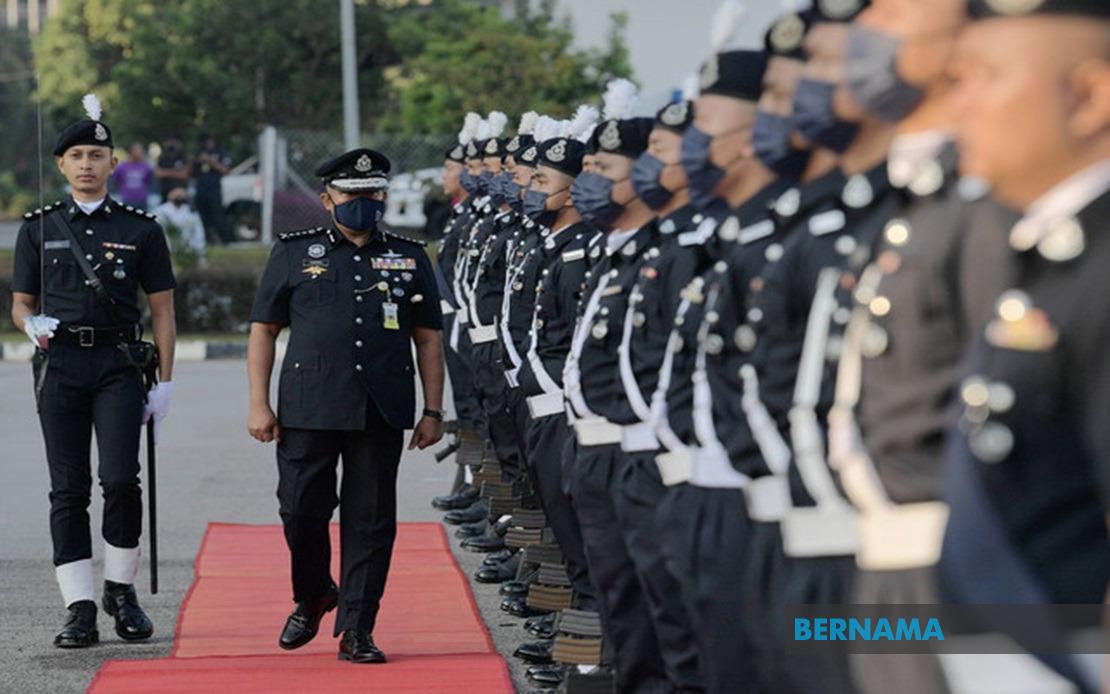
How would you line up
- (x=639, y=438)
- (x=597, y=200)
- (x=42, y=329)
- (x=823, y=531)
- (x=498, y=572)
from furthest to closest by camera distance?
(x=498, y=572)
(x=42, y=329)
(x=597, y=200)
(x=639, y=438)
(x=823, y=531)

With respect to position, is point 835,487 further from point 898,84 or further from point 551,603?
point 551,603

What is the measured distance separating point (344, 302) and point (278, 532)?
148 inches

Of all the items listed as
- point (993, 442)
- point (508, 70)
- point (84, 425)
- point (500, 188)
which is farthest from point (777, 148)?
point (508, 70)

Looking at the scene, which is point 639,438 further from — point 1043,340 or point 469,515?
point 469,515

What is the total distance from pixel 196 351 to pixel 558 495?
54.3 feet

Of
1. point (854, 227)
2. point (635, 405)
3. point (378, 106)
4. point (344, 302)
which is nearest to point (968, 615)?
point (854, 227)

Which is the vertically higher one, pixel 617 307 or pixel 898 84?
pixel 898 84

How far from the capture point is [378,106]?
4291cm

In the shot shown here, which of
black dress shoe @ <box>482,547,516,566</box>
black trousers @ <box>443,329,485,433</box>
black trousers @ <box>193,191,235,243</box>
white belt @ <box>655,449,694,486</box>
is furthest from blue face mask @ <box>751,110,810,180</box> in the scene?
black trousers @ <box>193,191,235,243</box>

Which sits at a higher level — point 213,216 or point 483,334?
point 483,334

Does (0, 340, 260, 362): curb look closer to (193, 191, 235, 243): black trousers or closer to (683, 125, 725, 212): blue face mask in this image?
(193, 191, 235, 243): black trousers

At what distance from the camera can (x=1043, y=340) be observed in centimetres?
356

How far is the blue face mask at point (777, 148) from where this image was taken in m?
5.58

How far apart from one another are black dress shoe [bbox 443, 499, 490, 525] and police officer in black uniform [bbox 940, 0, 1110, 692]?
894 cm
